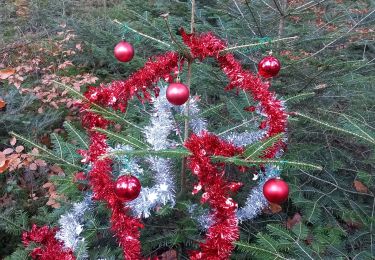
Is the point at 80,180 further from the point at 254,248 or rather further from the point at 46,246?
the point at 254,248

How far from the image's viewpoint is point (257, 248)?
62.0 inches

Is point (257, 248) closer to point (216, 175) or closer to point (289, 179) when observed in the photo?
point (216, 175)

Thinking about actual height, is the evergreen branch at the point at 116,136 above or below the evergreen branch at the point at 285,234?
above

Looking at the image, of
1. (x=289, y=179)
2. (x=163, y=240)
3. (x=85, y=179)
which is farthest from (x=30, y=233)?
(x=289, y=179)

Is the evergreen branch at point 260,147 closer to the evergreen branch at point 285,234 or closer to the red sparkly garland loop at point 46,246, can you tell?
the evergreen branch at point 285,234

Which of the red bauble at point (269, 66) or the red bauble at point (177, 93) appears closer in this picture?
the red bauble at point (177, 93)

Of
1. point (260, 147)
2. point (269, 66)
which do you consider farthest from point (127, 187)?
point (269, 66)

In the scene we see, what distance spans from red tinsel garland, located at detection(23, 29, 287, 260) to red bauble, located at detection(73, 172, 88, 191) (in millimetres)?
234

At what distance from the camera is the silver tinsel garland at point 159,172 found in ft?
5.81

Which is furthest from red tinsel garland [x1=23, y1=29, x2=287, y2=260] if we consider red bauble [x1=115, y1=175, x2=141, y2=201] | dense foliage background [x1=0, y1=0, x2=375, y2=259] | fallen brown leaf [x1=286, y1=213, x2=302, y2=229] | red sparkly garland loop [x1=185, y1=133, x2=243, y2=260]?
fallen brown leaf [x1=286, y1=213, x2=302, y2=229]

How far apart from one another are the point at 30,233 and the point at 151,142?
0.87 meters

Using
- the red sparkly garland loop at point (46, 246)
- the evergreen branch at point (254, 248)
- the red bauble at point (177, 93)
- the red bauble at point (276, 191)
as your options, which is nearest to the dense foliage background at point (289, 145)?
the evergreen branch at point (254, 248)

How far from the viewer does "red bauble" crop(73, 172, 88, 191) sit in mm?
1997

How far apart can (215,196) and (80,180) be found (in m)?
0.84
